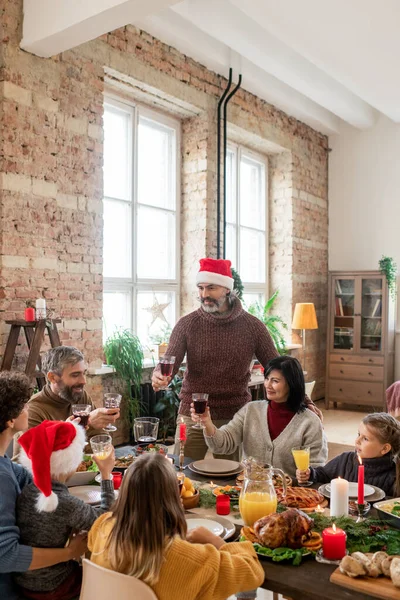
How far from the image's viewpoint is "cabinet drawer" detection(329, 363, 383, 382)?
291 inches

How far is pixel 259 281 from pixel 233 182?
1.36 meters

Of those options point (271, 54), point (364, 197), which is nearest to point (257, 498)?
point (271, 54)

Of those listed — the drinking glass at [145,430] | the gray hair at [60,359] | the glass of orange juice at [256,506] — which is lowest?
the glass of orange juice at [256,506]

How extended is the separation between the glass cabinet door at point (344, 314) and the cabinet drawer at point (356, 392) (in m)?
0.48

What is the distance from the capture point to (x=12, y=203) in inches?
158

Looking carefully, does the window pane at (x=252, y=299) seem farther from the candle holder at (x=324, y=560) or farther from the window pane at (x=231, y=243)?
the candle holder at (x=324, y=560)

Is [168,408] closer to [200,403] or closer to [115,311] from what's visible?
[115,311]

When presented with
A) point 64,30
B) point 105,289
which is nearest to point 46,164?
point 64,30

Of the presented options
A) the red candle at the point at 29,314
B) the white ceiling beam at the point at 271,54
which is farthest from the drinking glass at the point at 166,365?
the white ceiling beam at the point at 271,54

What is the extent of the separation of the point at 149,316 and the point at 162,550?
4.43 metres

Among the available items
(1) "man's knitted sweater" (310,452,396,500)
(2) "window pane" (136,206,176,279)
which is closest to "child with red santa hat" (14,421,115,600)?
(1) "man's knitted sweater" (310,452,396,500)

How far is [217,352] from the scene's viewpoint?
3191mm

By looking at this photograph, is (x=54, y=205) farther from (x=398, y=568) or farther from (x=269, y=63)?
(x=398, y=568)

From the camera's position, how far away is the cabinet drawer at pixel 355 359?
7387 millimetres
